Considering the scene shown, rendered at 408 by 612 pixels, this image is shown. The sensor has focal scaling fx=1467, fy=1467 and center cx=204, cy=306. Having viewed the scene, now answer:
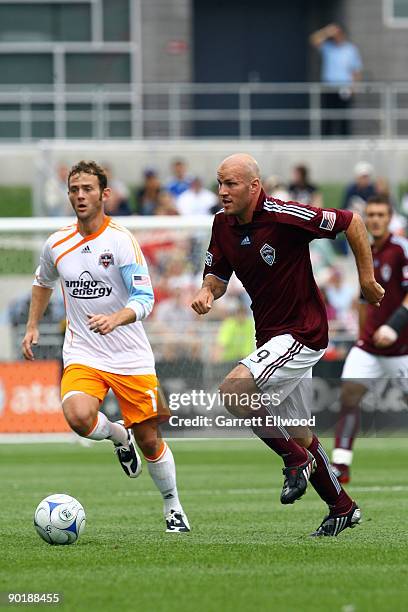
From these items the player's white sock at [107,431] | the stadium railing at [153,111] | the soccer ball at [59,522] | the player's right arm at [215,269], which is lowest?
the soccer ball at [59,522]

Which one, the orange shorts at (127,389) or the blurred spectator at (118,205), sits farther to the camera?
the blurred spectator at (118,205)

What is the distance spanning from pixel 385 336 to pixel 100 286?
3902 millimetres

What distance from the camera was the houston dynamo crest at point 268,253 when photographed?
8898 millimetres

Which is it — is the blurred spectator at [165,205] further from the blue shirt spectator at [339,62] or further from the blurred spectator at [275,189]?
the blue shirt spectator at [339,62]

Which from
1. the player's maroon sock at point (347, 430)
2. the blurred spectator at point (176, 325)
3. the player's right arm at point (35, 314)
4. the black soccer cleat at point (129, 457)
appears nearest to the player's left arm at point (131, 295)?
the player's right arm at point (35, 314)

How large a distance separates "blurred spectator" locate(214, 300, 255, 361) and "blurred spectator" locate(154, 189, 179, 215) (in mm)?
2791

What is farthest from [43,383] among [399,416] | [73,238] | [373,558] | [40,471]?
[373,558]

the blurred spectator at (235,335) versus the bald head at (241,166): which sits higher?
the bald head at (241,166)

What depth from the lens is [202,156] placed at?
2733 cm

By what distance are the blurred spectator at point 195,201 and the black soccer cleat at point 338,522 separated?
14662 millimetres

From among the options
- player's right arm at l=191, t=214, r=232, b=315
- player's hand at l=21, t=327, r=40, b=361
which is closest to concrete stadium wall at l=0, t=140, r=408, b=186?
player's hand at l=21, t=327, r=40, b=361

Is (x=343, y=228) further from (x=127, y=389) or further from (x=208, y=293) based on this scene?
(x=127, y=389)

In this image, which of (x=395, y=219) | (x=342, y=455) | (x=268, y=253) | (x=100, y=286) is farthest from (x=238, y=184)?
(x=395, y=219)

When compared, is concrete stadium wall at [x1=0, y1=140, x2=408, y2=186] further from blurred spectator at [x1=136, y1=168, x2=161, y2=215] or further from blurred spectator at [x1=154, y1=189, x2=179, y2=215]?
blurred spectator at [x1=154, y1=189, x2=179, y2=215]
